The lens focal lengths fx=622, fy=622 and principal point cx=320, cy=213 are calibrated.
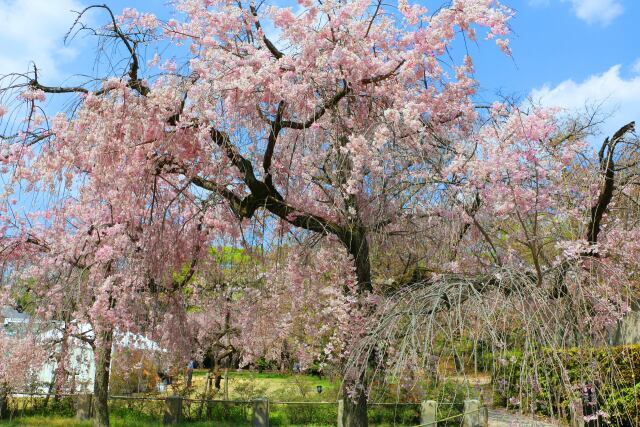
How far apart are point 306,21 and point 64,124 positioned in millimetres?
2382

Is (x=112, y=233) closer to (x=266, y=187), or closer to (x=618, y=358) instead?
(x=266, y=187)

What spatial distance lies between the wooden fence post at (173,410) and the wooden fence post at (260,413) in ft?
5.88

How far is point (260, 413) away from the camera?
33.7 ft

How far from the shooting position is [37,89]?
219 inches

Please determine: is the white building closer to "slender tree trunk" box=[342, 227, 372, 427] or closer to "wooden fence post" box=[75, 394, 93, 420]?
"wooden fence post" box=[75, 394, 93, 420]

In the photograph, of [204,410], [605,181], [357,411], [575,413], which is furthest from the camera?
[204,410]

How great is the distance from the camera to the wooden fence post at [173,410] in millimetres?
11234

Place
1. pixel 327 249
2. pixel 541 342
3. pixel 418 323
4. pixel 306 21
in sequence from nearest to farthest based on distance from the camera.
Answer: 1. pixel 541 342
2. pixel 418 323
3. pixel 306 21
4. pixel 327 249

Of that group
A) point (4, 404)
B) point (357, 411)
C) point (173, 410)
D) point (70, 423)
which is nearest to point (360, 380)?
point (357, 411)

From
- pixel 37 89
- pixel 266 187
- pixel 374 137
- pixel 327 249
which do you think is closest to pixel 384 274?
pixel 327 249

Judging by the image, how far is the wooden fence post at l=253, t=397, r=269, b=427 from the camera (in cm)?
1024

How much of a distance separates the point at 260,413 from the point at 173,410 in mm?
1972

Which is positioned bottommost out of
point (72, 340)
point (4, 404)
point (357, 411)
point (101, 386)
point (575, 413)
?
point (4, 404)

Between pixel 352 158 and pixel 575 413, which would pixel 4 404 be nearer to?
pixel 352 158
